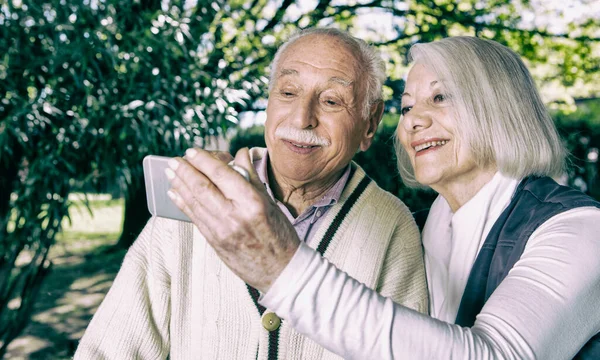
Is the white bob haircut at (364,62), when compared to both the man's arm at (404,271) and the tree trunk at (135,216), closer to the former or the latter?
the man's arm at (404,271)

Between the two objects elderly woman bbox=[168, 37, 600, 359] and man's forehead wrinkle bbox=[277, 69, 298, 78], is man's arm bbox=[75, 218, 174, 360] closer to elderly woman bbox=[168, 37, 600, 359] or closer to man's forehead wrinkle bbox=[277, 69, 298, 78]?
man's forehead wrinkle bbox=[277, 69, 298, 78]

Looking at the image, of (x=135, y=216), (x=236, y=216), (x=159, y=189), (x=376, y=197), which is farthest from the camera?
(x=135, y=216)

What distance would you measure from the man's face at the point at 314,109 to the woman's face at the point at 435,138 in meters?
0.24

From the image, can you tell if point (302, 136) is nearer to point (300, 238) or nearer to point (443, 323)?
point (300, 238)

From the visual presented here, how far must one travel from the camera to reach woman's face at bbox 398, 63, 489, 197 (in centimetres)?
188

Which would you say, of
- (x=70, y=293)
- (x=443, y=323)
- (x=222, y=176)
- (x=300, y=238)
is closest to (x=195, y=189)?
(x=222, y=176)

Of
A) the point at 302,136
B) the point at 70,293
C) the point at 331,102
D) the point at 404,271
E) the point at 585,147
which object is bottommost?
Answer: the point at 70,293

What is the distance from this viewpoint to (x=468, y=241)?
6.18 ft

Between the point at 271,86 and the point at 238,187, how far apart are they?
1.33 meters

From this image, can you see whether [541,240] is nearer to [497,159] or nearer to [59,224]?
[497,159]

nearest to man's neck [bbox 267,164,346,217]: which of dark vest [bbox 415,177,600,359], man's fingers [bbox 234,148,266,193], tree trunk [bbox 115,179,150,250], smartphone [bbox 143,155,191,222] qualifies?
dark vest [bbox 415,177,600,359]

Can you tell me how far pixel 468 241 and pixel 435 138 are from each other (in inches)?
15.5

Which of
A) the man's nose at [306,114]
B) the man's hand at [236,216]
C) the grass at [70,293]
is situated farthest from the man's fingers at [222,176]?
the grass at [70,293]

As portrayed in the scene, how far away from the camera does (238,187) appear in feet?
3.02
